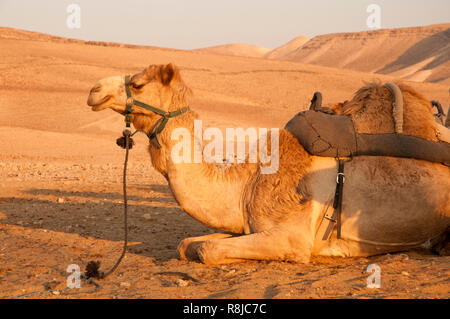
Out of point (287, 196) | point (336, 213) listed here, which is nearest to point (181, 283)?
point (287, 196)

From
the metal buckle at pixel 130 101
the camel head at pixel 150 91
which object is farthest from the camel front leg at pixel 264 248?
the metal buckle at pixel 130 101

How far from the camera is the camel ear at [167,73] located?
5250 millimetres

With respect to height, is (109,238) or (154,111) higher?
(154,111)

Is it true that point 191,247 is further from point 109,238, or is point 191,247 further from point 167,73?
point 109,238

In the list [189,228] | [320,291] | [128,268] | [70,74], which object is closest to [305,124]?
[320,291]

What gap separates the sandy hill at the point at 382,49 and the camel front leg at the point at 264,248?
309 ft

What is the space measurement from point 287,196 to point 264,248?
19.5 inches

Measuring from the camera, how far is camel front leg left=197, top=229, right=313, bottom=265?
16.9ft

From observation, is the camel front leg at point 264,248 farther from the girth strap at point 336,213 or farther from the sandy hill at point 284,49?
the sandy hill at point 284,49

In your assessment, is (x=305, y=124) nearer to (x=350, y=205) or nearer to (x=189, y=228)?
(x=350, y=205)

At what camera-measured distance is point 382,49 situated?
127 meters

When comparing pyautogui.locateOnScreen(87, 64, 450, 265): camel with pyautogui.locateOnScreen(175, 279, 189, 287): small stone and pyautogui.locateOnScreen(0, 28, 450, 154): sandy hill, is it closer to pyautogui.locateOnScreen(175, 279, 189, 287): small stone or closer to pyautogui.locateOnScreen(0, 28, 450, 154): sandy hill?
pyautogui.locateOnScreen(175, 279, 189, 287): small stone

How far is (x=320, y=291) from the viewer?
4297 mm

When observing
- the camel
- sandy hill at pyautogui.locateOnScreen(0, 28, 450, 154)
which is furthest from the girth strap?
sandy hill at pyautogui.locateOnScreen(0, 28, 450, 154)
